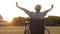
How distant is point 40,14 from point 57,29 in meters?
8.25

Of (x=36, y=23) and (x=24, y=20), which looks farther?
(x=24, y=20)

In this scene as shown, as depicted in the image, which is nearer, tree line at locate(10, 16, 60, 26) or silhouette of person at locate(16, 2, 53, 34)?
silhouette of person at locate(16, 2, 53, 34)

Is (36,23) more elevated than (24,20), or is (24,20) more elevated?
(36,23)

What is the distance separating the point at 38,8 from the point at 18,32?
7.78 meters

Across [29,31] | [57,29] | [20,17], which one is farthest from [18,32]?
[29,31]

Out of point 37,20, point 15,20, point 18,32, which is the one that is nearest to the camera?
point 37,20

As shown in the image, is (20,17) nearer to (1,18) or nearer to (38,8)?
(1,18)

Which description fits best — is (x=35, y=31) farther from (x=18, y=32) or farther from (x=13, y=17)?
(x=13, y=17)

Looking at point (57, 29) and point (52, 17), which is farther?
point (52, 17)

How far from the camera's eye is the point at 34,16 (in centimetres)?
597

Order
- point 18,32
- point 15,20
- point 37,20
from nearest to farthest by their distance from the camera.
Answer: point 37,20 < point 18,32 < point 15,20

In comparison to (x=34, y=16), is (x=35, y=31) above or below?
below

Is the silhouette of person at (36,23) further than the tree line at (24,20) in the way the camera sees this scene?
No

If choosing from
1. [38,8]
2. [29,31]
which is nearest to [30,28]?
[29,31]
